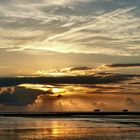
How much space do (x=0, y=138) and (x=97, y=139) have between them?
632 inches

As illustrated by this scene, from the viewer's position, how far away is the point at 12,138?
72125 millimetres

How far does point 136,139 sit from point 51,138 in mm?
14078

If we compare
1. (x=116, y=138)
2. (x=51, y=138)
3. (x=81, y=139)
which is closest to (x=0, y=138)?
(x=51, y=138)

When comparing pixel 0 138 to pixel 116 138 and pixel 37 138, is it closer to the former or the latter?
pixel 37 138

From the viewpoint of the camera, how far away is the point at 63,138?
7262 cm

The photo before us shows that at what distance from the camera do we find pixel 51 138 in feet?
237

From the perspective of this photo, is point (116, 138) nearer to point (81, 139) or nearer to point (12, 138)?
point (81, 139)

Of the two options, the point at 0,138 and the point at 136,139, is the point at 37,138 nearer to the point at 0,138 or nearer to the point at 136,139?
the point at 0,138

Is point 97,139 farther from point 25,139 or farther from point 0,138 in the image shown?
point 0,138

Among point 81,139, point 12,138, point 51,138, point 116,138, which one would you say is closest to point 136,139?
point 116,138

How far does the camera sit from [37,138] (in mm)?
71438

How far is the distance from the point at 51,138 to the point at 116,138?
10.8 metres

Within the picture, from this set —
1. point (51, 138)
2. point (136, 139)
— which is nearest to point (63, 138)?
point (51, 138)

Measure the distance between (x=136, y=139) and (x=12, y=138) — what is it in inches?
809
